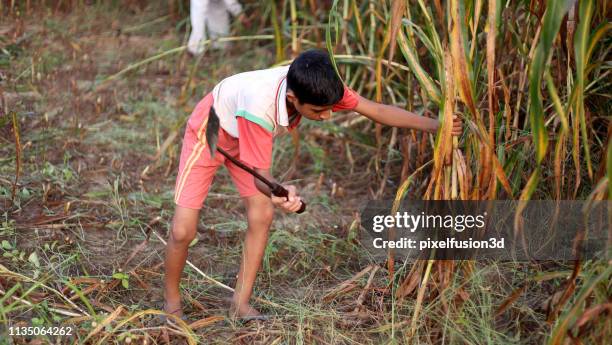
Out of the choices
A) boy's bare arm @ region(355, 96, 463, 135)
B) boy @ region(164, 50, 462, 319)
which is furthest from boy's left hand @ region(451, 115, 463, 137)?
boy's bare arm @ region(355, 96, 463, 135)

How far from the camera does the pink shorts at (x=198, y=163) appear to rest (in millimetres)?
2270

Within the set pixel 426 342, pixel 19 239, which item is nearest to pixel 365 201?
pixel 426 342

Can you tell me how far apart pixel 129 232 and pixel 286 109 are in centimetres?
100

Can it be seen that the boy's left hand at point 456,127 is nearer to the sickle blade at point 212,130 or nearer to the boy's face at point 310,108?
the boy's face at point 310,108

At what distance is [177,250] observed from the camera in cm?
230

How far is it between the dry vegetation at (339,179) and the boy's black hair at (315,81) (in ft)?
0.34

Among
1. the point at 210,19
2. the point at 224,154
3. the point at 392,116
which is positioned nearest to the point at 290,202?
the point at 224,154

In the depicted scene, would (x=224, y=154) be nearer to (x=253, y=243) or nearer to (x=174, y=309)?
(x=253, y=243)

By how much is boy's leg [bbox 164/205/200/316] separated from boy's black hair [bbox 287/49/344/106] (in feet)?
1.60

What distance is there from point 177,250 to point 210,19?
2369 mm

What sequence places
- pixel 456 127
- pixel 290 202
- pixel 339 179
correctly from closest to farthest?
pixel 290 202, pixel 456 127, pixel 339 179

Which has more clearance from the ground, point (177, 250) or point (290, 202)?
point (290, 202)

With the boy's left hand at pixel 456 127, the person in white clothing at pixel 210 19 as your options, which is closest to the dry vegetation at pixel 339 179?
the boy's left hand at pixel 456 127

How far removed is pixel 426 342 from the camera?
2205mm
